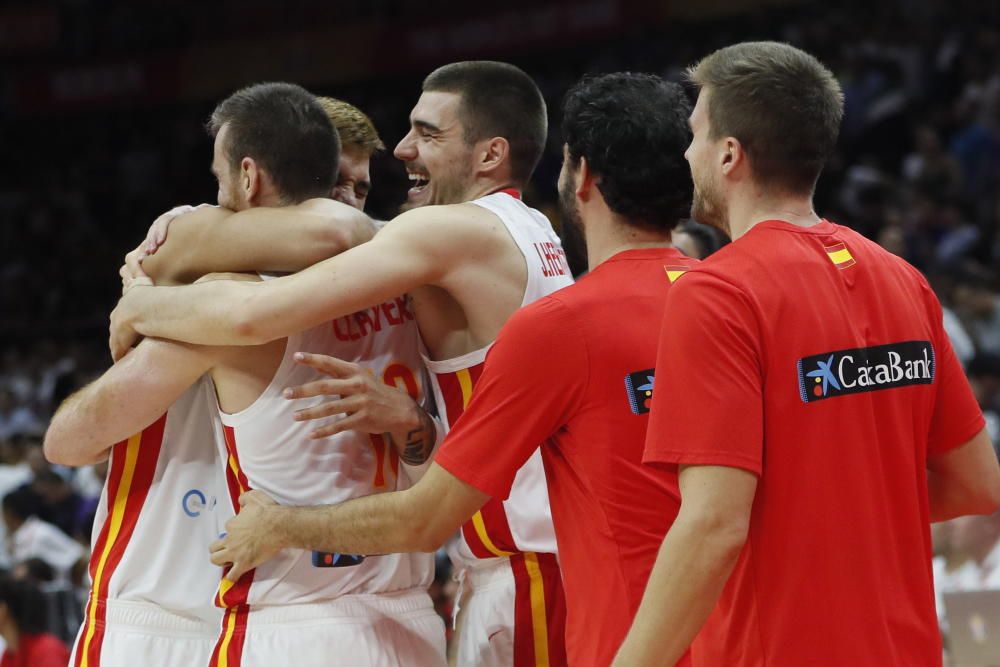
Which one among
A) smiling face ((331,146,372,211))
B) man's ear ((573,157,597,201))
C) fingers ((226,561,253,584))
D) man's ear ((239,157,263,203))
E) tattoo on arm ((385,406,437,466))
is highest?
smiling face ((331,146,372,211))

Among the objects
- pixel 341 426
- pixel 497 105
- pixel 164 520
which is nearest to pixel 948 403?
pixel 341 426

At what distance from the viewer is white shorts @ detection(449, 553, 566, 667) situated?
11.2 feet

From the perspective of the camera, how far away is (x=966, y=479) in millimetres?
2715

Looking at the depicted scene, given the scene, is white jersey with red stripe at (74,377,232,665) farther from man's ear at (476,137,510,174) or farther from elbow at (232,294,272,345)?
man's ear at (476,137,510,174)

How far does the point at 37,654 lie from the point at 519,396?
16.2 ft

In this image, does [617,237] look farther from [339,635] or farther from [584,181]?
[339,635]

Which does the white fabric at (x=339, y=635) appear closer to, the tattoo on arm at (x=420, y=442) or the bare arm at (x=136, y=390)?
the tattoo on arm at (x=420, y=442)

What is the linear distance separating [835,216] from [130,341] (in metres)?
9.46

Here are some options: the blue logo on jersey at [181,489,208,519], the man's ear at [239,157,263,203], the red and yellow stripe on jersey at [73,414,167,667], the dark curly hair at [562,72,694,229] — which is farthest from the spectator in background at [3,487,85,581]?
the dark curly hair at [562,72,694,229]

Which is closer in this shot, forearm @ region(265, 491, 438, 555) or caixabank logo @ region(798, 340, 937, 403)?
caixabank logo @ region(798, 340, 937, 403)

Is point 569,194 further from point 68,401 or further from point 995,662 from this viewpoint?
point 995,662

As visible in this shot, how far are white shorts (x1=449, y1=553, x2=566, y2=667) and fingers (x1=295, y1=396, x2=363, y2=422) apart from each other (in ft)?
2.12

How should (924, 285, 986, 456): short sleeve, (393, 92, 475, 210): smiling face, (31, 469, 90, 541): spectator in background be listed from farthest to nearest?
(31, 469, 90, 541): spectator in background → (393, 92, 475, 210): smiling face → (924, 285, 986, 456): short sleeve

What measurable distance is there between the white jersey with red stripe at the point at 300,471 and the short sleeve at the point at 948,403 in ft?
4.55
